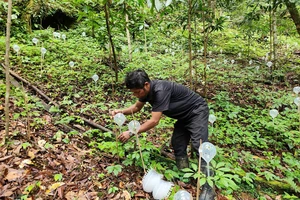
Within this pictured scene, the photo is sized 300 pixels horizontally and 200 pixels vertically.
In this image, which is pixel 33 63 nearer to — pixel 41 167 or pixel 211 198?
pixel 41 167

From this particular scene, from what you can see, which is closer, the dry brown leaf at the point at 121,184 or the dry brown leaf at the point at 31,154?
the dry brown leaf at the point at 121,184

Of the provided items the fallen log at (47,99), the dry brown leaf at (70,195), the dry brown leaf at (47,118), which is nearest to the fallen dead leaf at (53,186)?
the dry brown leaf at (70,195)

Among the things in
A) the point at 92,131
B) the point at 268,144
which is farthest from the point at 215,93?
the point at 92,131

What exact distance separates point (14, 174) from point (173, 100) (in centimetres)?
205

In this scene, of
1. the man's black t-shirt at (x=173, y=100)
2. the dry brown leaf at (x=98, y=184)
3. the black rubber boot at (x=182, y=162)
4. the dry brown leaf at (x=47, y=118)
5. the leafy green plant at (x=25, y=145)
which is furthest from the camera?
the dry brown leaf at (x=47, y=118)

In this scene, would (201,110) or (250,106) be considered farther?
(250,106)

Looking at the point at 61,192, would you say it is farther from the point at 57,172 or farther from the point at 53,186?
the point at 57,172

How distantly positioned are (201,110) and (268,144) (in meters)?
2.38

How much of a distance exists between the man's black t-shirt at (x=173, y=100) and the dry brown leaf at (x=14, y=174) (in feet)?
5.31

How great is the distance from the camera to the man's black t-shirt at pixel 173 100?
271 cm

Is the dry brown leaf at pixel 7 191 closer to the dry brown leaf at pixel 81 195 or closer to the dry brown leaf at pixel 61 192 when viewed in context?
the dry brown leaf at pixel 61 192

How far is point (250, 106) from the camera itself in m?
5.86

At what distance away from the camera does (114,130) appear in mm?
3705

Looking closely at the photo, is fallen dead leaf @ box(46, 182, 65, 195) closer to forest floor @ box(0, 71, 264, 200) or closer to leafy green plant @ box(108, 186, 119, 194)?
forest floor @ box(0, 71, 264, 200)
